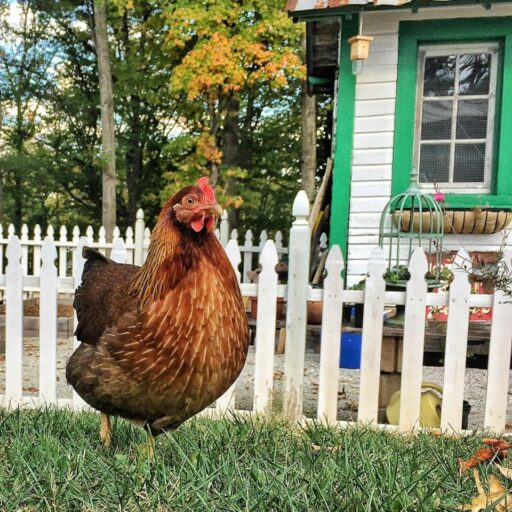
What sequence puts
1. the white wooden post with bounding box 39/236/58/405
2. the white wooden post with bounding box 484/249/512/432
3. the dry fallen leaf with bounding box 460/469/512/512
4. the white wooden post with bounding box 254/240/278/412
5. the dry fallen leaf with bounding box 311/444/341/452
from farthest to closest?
the white wooden post with bounding box 39/236/58/405 → the white wooden post with bounding box 254/240/278/412 → the white wooden post with bounding box 484/249/512/432 → the dry fallen leaf with bounding box 311/444/341/452 → the dry fallen leaf with bounding box 460/469/512/512

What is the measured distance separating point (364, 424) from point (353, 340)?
2.70 feet

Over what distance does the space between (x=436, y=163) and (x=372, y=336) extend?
302 cm

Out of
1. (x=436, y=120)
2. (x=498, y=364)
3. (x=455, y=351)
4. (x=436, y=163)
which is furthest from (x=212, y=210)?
(x=436, y=120)

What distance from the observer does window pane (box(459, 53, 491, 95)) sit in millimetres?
5879

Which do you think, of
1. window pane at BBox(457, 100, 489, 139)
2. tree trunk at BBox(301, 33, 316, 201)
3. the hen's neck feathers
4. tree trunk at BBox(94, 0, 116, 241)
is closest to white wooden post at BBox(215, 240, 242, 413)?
the hen's neck feathers

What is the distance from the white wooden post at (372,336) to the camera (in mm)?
3715

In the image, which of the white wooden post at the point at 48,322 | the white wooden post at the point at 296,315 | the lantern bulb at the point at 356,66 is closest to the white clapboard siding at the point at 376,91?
the lantern bulb at the point at 356,66

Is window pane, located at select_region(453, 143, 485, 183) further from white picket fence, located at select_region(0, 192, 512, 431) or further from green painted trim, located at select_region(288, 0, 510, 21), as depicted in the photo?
white picket fence, located at select_region(0, 192, 512, 431)

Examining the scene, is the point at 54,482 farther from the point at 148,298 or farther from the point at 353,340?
the point at 353,340

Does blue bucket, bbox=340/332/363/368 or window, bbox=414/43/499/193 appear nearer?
blue bucket, bbox=340/332/363/368

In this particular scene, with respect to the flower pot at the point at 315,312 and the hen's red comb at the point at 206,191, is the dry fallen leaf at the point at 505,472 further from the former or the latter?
the flower pot at the point at 315,312

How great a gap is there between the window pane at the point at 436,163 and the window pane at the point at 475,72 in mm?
671

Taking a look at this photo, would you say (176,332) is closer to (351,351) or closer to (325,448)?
(325,448)

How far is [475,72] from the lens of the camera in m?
5.91
